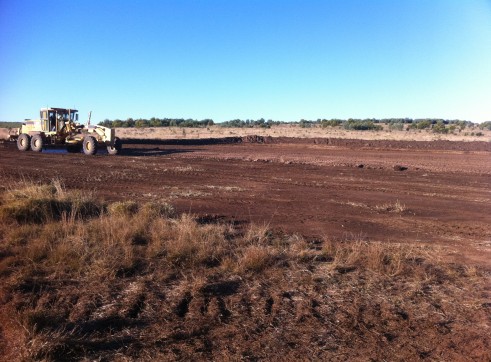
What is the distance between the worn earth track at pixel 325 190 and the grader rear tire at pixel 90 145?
168 inches

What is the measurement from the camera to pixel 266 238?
1005cm

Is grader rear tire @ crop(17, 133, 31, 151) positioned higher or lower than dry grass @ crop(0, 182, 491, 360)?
higher

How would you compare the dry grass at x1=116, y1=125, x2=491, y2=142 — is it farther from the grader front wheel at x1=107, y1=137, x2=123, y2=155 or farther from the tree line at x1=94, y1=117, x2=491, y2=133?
the grader front wheel at x1=107, y1=137, x2=123, y2=155

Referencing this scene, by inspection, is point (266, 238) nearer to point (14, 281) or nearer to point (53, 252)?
point (53, 252)

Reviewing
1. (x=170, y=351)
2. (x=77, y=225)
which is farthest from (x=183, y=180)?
(x=170, y=351)

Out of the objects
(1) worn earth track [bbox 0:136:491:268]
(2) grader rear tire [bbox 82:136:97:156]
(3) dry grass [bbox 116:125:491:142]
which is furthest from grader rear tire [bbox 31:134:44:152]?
(3) dry grass [bbox 116:125:491:142]

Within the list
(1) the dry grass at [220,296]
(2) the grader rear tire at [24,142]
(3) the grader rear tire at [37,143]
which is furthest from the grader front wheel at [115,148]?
(1) the dry grass at [220,296]

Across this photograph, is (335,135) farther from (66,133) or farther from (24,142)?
(24,142)

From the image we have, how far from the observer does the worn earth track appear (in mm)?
12219

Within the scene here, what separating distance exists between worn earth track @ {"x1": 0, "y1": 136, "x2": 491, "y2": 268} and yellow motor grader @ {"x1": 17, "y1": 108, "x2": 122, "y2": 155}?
5023 mm

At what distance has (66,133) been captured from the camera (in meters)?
36.0

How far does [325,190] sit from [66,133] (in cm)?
2426

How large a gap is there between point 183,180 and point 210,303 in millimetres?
15001

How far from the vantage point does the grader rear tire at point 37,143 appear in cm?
3590
